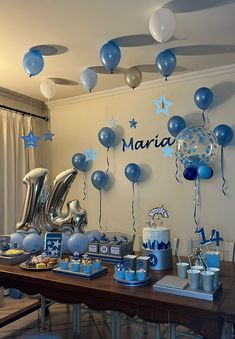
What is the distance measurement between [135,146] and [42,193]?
140 cm

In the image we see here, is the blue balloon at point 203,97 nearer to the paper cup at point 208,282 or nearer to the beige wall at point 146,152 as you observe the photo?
the beige wall at point 146,152

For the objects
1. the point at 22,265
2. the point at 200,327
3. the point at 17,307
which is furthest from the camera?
the point at 17,307

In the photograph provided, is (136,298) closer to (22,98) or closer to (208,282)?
(208,282)

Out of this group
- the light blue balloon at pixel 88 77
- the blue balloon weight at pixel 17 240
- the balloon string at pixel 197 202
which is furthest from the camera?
the balloon string at pixel 197 202

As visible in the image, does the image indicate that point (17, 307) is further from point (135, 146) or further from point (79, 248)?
point (135, 146)

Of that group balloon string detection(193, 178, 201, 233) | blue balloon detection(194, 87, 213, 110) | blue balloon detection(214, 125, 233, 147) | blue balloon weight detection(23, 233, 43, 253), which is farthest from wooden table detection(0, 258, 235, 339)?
blue balloon detection(194, 87, 213, 110)

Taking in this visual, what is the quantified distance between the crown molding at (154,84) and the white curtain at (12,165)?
0.58 metres

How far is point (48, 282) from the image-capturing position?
1738 millimetres

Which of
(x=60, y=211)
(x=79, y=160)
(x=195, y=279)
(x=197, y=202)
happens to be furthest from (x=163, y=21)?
(x=79, y=160)

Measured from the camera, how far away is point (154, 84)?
3473 mm

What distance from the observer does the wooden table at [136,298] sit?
1312 mm

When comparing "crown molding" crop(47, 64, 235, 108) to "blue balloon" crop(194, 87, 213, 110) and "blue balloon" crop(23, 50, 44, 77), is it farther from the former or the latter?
"blue balloon" crop(23, 50, 44, 77)

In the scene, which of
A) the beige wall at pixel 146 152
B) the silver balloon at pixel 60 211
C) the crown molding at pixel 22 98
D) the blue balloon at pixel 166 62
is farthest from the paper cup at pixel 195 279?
the crown molding at pixel 22 98

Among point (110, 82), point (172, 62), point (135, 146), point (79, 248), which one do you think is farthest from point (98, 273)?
point (110, 82)
